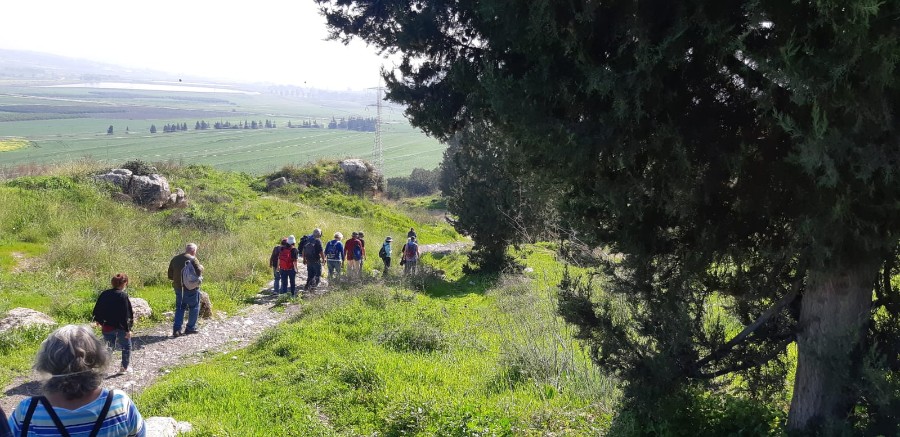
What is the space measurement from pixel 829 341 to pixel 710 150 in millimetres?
1519

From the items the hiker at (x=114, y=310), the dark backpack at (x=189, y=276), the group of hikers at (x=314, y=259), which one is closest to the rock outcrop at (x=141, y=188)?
the group of hikers at (x=314, y=259)

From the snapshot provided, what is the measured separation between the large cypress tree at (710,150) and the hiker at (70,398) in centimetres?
311

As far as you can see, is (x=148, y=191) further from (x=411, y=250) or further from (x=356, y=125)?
(x=356, y=125)

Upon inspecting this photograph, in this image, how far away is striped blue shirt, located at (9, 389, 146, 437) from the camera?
2.94m

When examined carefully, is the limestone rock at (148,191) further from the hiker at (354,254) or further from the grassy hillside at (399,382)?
the grassy hillside at (399,382)

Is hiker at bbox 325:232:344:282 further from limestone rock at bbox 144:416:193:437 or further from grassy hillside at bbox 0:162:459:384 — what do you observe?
limestone rock at bbox 144:416:193:437

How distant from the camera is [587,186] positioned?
15.5 ft

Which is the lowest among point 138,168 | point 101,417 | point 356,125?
point 138,168

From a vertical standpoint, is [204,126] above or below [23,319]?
above

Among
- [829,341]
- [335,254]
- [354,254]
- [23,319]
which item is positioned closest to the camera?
[829,341]

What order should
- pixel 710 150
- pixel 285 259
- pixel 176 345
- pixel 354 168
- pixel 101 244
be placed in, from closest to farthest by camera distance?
pixel 710 150, pixel 176 345, pixel 285 259, pixel 101 244, pixel 354 168

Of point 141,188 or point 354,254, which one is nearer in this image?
point 354,254

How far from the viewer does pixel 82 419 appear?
118 inches

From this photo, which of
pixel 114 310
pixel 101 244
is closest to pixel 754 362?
pixel 114 310
